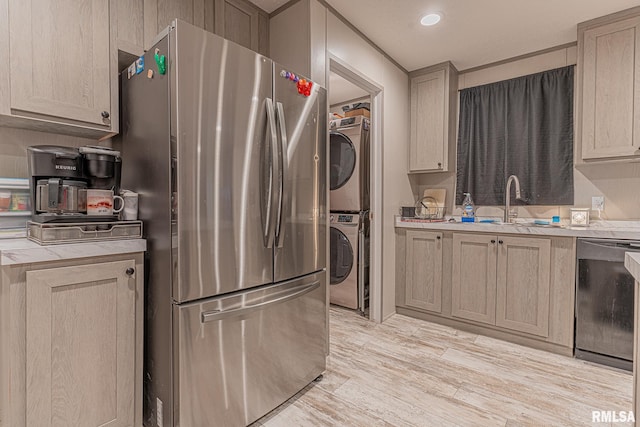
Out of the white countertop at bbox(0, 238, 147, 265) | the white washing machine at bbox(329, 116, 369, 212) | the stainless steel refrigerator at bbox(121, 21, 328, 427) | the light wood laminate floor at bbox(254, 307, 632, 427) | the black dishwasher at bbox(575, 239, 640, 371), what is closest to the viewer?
the white countertop at bbox(0, 238, 147, 265)

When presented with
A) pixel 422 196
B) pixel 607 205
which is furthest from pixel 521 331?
pixel 422 196

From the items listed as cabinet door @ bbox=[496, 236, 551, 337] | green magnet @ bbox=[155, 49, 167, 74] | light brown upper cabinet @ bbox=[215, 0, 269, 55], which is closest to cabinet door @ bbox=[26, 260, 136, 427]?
green magnet @ bbox=[155, 49, 167, 74]

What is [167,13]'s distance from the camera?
5.77 ft

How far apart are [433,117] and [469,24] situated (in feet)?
2.96

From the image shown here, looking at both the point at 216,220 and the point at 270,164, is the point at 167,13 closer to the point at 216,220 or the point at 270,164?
→ the point at 270,164

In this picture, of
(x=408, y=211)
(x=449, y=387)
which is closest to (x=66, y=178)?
(x=449, y=387)

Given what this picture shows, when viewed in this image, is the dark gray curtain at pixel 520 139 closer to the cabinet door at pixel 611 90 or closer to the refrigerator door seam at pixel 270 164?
the cabinet door at pixel 611 90

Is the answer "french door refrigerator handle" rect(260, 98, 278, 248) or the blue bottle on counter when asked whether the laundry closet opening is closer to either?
the blue bottle on counter

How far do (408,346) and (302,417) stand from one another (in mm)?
1172

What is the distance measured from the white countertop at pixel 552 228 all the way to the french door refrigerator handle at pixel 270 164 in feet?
6.29

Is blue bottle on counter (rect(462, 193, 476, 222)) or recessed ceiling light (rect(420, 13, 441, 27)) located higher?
recessed ceiling light (rect(420, 13, 441, 27))

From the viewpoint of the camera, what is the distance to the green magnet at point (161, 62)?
1.31 metres

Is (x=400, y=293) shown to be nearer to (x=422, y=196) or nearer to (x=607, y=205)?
(x=422, y=196)

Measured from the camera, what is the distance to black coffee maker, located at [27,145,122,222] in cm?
132
